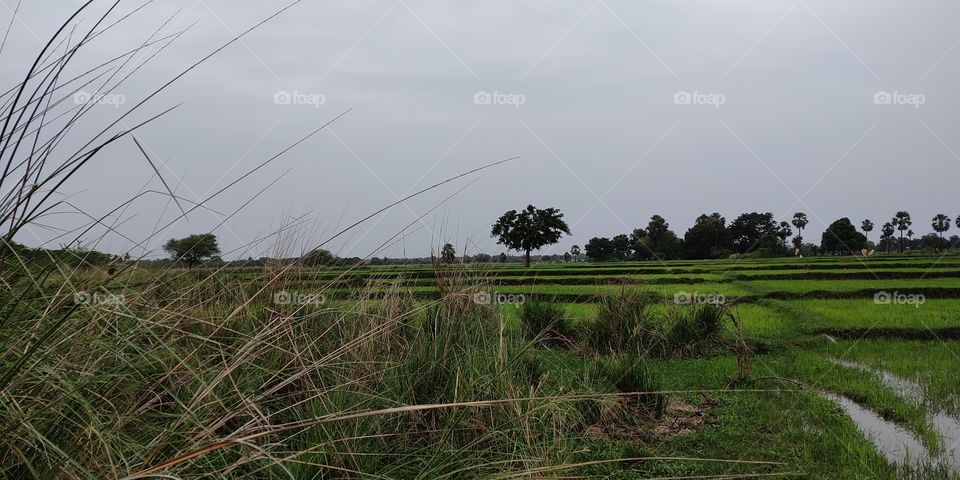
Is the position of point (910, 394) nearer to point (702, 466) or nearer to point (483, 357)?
point (702, 466)

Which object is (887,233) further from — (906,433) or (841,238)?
(906,433)

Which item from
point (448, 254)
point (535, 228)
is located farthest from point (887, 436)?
point (535, 228)

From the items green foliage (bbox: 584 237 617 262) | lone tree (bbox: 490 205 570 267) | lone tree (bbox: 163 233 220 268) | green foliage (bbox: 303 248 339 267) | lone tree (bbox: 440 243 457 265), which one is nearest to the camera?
lone tree (bbox: 163 233 220 268)

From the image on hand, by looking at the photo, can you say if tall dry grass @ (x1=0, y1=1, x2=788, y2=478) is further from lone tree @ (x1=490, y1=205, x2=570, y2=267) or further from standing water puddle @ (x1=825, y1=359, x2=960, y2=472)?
lone tree @ (x1=490, y1=205, x2=570, y2=267)

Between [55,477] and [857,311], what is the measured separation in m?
14.4

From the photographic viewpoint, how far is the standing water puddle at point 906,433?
15.5ft

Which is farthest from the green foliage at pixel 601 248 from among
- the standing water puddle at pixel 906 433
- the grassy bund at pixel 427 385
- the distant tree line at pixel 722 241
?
the standing water puddle at pixel 906 433

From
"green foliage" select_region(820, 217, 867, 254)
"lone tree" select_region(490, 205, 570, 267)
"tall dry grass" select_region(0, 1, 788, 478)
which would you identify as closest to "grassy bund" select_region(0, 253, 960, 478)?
"tall dry grass" select_region(0, 1, 788, 478)

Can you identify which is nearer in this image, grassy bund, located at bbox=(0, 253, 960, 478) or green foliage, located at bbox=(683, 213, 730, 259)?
grassy bund, located at bbox=(0, 253, 960, 478)

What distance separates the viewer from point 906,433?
5562 millimetres

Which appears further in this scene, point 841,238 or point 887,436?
point 841,238

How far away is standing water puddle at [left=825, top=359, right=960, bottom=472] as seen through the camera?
15.5ft

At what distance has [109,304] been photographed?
1.93 m

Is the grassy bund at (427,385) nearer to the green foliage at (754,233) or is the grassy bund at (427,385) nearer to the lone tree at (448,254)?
the lone tree at (448,254)
